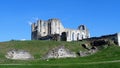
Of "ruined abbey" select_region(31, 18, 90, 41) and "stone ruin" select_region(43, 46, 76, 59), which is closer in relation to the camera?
"stone ruin" select_region(43, 46, 76, 59)

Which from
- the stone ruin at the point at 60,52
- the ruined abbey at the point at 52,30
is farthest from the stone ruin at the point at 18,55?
the ruined abbey at the point at 52,30

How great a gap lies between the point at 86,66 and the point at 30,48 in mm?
21911

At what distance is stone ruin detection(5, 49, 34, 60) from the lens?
54.8 meters

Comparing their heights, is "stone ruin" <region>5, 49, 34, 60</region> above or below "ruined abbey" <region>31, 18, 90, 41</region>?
below

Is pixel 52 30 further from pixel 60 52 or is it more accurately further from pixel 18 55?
pixel 18 55

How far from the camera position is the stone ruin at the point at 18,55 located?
2158 inches

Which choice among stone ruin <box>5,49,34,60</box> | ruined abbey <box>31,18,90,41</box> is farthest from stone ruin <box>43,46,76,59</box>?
ruined abbey <box>31,18,90,41</box>

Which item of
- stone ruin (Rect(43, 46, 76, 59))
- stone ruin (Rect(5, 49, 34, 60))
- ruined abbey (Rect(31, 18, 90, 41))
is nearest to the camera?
stone ruin (Rect(5, 49, 34, 60))

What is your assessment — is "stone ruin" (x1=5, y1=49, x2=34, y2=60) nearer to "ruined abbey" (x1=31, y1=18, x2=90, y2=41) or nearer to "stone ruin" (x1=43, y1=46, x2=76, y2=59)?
"stone ruin" (x1=43, y1=46, x2=76, y2=59)

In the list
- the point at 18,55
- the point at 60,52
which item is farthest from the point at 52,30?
the point at 18,55

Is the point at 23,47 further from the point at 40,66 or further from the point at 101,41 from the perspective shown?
the point at 40,66

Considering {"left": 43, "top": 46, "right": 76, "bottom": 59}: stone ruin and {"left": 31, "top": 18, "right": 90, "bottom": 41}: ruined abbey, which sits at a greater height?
{"left": 31, "top": 18, "right": 90, "bottom": 41}: ruined abbey

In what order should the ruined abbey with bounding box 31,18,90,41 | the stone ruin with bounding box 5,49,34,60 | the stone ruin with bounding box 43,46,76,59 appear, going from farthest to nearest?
the ruined abbey with bounding box 31,18,90,41
the stone ruin with bounding box 43,46,76,59
the stone ruin with bounding box 5,49,34,60

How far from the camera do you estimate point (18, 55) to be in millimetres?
55875
